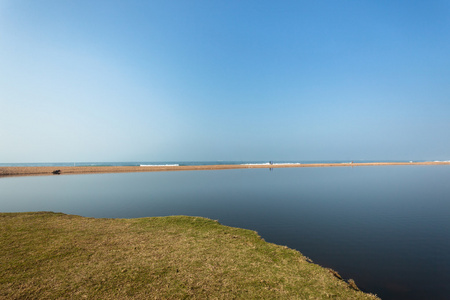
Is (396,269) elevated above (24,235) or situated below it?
below

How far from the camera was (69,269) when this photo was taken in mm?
7367

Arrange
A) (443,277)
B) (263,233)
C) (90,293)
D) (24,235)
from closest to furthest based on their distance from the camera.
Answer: (90,293), (443,277), (24,235), (263,233)

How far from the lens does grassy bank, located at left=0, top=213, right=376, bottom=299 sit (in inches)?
244

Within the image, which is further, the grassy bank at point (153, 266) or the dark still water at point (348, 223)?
the dark still water at point (348, 223)

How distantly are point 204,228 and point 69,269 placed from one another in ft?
21.6

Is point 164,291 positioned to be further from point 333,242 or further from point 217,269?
point 333,242

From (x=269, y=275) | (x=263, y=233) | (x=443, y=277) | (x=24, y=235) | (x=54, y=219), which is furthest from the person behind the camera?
(x=54, y=219)

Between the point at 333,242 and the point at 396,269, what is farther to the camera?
the point at 333,242

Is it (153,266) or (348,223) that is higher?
(153,266)

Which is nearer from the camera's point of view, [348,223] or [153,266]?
[153,266]

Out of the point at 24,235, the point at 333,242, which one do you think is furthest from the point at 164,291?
the point at 24,235

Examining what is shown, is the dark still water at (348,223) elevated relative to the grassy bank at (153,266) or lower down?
lower down

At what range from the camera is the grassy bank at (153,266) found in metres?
6.20

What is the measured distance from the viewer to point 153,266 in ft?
25.1
